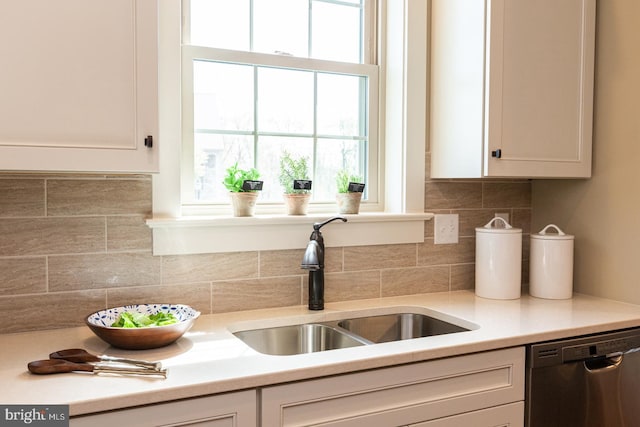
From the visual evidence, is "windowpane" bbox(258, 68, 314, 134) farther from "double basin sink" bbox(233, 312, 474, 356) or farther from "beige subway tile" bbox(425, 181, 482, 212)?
"double basin sink" bbox(233, 312, 474, 356)

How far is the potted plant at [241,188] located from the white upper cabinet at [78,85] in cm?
46

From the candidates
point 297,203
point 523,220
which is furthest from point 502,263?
point 297,203

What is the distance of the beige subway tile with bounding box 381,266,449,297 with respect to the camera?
2242 millimetres

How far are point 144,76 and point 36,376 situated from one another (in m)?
0.79

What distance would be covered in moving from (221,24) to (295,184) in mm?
659

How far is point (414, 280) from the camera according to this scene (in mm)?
2297

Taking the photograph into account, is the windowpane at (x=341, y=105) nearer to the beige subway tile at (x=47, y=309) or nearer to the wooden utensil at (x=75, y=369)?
the beige subway tile at (x=47, y=309)

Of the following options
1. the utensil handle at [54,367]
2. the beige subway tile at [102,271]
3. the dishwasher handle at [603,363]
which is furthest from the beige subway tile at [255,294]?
the dishwasher handle at [603,363]

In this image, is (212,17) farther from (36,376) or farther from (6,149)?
(36,376)

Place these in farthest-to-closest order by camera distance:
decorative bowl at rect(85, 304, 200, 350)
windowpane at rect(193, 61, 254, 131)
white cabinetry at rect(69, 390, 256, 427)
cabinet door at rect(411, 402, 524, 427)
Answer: windowpane at rect(193, 61, 254, 131), cabinet door at rect(411, 402, 524, 427), decorative bowl at rect(85, 304, 200, 350), white cabinetry at rect(69, 390, 256, 427)

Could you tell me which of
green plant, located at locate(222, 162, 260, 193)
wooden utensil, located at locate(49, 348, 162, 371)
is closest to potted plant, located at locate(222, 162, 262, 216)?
green plant, located at locate(222, 162, 260, 193)

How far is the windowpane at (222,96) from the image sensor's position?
2.04 meters

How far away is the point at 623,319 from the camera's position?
74.5 inches

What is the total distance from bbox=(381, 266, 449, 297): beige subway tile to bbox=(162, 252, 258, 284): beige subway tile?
56 cm
